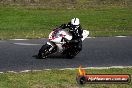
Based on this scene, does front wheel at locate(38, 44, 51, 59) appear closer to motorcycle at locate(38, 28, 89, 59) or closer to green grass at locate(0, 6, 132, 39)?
motorcycle at locate(38, 28, 89, 59)

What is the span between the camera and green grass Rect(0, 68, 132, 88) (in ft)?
35.1

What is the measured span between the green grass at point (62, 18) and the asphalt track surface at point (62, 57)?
7.14 meters

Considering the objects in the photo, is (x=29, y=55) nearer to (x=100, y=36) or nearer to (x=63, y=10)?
(x=100, y=36)

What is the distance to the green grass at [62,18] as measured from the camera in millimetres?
28087

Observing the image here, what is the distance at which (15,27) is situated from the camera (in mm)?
27234

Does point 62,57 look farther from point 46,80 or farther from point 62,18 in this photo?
point 62,18

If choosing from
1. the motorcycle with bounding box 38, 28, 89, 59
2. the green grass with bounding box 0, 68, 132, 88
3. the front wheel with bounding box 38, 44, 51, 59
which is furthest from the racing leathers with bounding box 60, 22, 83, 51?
the green grass with bounding box 0, 68, 132, 88

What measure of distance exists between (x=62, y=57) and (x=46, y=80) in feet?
14.4

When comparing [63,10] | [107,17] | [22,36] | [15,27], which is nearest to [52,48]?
[22,36]

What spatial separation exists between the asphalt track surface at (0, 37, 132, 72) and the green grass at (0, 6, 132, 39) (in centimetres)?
714

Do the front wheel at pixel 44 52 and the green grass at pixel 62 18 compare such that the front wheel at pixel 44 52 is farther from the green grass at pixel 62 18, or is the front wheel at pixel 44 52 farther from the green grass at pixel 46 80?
the green grass at pixel 62 18

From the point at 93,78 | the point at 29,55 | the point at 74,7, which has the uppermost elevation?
the point at 93,78

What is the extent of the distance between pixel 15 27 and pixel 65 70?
14.8 m

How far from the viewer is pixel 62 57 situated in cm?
1566
